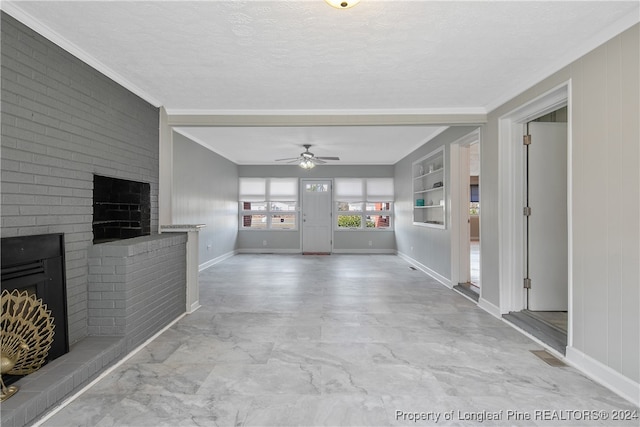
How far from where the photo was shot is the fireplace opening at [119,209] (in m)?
3.06

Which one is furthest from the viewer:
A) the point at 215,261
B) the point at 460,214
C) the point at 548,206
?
the point at 215,261

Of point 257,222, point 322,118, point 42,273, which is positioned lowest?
point 42,273

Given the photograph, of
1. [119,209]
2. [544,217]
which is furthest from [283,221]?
[544,217]

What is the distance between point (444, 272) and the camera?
537 centimetres

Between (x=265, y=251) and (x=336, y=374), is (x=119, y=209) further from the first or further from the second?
(x=265, y=251)

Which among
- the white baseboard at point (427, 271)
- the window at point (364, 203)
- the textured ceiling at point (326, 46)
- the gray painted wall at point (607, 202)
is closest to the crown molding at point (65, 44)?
the textured ceiling at point (326, 46)

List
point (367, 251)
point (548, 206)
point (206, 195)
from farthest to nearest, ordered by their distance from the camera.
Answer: point (367, 251) → point (206, 195) → point (548, 206)

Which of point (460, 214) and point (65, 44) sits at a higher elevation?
point (65, 44)

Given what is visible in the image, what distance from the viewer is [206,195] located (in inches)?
267

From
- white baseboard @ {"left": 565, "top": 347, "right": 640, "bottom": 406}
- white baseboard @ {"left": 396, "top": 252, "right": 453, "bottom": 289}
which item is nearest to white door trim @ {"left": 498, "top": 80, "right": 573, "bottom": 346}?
white baseboard @ {"left": 565, "top": 347, "right": 640, "bottom": 406}

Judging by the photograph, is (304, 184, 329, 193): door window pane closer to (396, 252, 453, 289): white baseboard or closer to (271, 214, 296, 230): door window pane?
(271, 214, 296, 230): door window pane

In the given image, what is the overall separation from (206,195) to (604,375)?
6.31 meters

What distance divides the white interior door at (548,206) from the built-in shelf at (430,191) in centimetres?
172

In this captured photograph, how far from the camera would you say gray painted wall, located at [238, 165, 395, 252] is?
9078 millimetres
